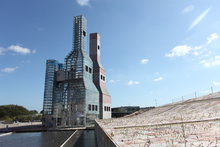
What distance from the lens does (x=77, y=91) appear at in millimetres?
50812

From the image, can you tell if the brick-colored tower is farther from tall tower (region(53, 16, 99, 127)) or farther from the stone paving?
the stone paving

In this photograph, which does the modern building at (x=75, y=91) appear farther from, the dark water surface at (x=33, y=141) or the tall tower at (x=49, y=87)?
the dark water surface at (x=33, y=141)

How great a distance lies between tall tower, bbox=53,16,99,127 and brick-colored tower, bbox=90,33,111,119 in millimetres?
4613

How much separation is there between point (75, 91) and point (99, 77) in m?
13.3

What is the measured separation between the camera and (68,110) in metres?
49.5

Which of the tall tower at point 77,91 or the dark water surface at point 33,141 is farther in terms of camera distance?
the tall tower at point 77,91

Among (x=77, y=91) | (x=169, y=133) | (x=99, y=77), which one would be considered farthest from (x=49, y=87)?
(x=169, y=133)

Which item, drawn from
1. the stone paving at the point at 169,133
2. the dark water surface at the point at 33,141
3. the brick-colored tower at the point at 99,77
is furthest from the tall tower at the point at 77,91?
the stone paving at the point at 169,133

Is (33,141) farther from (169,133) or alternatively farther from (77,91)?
(77,91)

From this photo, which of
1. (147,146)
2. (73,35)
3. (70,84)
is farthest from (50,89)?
(147,146)

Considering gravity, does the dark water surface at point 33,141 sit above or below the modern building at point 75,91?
below

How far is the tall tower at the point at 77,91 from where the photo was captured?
160 ft

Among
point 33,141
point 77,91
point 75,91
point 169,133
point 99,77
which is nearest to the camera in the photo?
point 169,133

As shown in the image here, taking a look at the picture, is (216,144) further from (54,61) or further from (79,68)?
(54,61)
